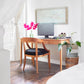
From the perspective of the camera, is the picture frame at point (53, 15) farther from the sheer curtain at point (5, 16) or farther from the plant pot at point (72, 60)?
the sheer curtain at point (5, 16)

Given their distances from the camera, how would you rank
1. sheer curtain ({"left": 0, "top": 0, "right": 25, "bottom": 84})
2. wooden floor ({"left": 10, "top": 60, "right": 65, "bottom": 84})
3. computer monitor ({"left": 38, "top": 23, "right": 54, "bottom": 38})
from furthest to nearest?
1. computer monitor ({"left": 38, "top": 23, "right": 54, "bottom": 38})
2. wooden floor ({"left": 10, "top": 60, "right": 65, "bottom": 84})
3. sheer curtain ({"left": 0, "top": 0, "right": 25, "bottom": 84})

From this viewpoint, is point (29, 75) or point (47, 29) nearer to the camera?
point (29, 75)

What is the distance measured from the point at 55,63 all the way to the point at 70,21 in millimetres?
1281

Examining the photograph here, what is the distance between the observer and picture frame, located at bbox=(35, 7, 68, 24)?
462 cm

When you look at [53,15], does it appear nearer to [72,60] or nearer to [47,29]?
[47,29]

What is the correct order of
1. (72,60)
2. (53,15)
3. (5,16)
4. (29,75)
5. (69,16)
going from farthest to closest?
(53,15), (69,16), (72,60), (29,75), (5,16)

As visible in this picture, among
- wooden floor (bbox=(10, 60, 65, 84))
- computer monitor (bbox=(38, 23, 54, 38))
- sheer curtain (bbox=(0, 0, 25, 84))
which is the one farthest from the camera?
computer monitor (bbox=(38, 23, 54, 38))

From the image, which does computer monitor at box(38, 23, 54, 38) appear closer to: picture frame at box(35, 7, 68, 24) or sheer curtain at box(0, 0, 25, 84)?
picture frame at box(35, 7, 68, 24)

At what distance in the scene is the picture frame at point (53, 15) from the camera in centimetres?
462

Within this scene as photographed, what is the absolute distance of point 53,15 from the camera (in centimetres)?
483

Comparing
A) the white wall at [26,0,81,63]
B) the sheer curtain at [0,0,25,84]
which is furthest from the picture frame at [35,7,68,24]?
the sheer curtain at [0,0,25,84]

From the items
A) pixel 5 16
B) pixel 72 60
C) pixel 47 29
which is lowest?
pixel 72 60

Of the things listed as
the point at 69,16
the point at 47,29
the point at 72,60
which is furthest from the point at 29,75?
Result: the point at 69,16

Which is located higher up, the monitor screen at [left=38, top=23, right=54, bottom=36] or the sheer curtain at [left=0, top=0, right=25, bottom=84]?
the monitor screen at [left=38, top=23, right=54, bottom=36]
